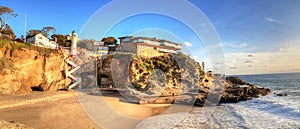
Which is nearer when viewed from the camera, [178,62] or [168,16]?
[168,16]

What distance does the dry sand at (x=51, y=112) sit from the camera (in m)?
8.11

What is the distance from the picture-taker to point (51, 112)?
970cm

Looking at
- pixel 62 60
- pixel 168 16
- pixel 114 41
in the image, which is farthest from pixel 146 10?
pixel 114 41

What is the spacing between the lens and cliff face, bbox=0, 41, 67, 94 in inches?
494

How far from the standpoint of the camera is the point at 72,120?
8828 mm

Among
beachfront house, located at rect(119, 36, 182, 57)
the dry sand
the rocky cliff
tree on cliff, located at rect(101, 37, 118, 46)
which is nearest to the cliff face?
the dry sand

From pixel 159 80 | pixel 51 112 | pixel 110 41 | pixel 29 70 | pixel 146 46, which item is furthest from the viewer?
pixel 110 41

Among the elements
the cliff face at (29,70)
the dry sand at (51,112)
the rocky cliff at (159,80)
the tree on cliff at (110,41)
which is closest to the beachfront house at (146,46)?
the rocky cliff at (159,80)

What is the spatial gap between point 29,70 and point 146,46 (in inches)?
A: 636

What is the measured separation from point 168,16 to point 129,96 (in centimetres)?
875

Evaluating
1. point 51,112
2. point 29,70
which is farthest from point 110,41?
point 51,112

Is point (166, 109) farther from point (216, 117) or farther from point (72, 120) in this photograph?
point (72, 120)

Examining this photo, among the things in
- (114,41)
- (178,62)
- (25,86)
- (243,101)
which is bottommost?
(243,101)

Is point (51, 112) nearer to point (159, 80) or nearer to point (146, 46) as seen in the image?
point (159, 80)
